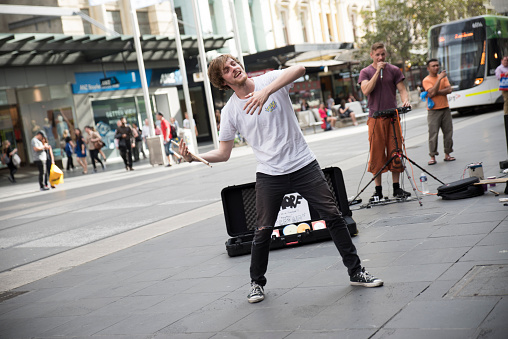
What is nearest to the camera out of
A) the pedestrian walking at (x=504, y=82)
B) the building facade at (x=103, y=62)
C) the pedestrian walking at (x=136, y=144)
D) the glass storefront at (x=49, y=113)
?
the pedestrian walking at (x=504, y=82)

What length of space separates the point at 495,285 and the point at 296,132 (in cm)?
172

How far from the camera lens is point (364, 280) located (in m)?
4.78

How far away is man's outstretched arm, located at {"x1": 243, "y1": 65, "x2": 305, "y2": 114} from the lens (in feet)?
14.6

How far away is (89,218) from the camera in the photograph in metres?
12.0

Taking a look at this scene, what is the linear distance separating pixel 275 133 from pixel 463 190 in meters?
3.82

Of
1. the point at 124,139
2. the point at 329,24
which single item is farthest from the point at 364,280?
the point at 329,24

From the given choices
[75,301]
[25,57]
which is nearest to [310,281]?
[75,301]

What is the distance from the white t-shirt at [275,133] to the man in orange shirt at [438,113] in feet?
23.1

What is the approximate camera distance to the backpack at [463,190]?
7746 mm

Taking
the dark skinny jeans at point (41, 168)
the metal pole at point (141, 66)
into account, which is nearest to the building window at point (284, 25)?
the metal pole at point (141, 66)

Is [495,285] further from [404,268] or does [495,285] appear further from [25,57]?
[25,57]

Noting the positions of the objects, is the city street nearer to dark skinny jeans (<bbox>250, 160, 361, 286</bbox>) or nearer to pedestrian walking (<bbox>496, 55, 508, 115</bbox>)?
dark skinny jeans (<bbox>250, 160, 361, 286</bbox>)

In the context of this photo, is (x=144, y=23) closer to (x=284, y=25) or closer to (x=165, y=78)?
(x=165, y=78)

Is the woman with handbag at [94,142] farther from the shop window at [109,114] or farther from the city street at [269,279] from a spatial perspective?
the city street at [269,279]
